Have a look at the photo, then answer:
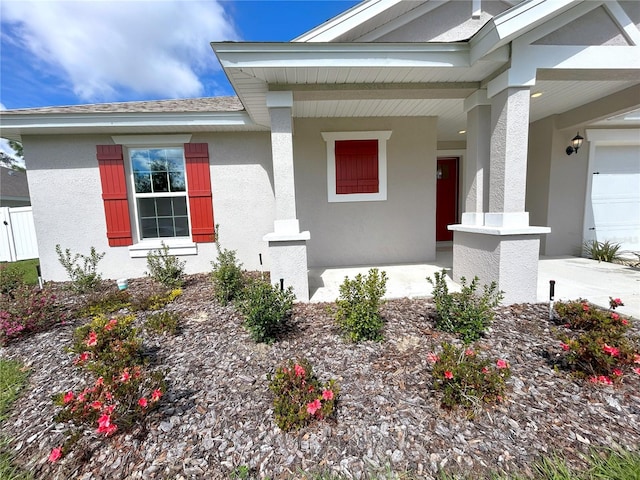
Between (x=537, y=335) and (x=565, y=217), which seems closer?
(x=537, y=335)

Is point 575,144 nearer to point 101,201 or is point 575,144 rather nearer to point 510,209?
point 510,209

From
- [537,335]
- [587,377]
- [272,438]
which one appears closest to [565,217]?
[537,335]

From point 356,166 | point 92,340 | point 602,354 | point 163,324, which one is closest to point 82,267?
point 163,324

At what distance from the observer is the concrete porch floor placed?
3.62 m

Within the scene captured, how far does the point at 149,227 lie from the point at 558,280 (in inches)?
296

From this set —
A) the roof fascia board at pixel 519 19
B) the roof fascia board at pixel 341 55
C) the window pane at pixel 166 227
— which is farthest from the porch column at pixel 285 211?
the window pane at pixel 166 227

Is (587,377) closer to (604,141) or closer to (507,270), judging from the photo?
(507,270)

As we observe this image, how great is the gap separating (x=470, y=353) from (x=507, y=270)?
181cm

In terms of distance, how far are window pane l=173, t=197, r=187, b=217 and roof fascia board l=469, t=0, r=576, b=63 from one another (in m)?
5.47

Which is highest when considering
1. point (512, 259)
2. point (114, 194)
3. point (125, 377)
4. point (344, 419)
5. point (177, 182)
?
point (177, 182)

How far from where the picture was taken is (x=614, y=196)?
5961 mm

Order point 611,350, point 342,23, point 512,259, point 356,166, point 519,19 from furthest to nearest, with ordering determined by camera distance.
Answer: point 356,166, point 342,23, point 512,259, point 519,19, point 611,350

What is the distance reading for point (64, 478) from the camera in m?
1.56

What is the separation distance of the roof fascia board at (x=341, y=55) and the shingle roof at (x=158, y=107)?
1.68 metres
